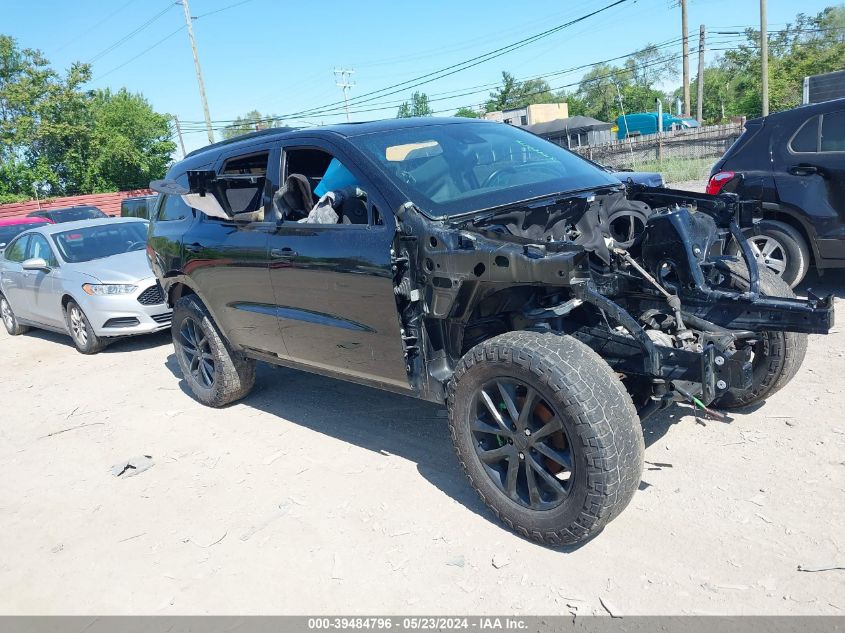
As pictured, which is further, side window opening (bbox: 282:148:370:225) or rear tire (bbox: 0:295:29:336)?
rear tire (bbox: 0:295:29:336)

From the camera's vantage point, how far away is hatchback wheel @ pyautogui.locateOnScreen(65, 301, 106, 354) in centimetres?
809

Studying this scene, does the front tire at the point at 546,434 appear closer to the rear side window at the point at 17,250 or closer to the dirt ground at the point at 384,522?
the dirt ground at the point at 384,522

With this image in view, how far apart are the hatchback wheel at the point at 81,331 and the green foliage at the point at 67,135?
3610cm

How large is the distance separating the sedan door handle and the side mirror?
5.83 meters

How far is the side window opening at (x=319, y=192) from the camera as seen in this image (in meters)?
3.94

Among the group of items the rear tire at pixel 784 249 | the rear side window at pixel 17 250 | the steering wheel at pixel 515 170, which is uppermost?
the steering wheel at pixel 515 170

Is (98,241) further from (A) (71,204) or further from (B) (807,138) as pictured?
(A) (71,204)

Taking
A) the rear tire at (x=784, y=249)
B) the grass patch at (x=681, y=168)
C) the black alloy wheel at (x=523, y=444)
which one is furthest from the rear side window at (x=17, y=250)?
the grass patch at (x=681, y=168)

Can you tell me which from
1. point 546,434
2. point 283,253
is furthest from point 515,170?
point 546,434

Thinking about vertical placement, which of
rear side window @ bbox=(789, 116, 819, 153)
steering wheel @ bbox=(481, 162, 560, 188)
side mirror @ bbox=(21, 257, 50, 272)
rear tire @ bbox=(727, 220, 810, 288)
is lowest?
rear tire @ bbox=(727, 220, 810, 288)

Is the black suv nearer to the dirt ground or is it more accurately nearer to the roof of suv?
the dirt ground

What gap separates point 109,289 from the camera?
311 inches

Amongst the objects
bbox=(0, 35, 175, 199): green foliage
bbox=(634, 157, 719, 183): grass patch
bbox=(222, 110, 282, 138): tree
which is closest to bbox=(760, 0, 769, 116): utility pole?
bbox=(634, 157, 719, 183): grass patch

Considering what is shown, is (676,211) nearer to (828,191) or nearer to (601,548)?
(601,548)
